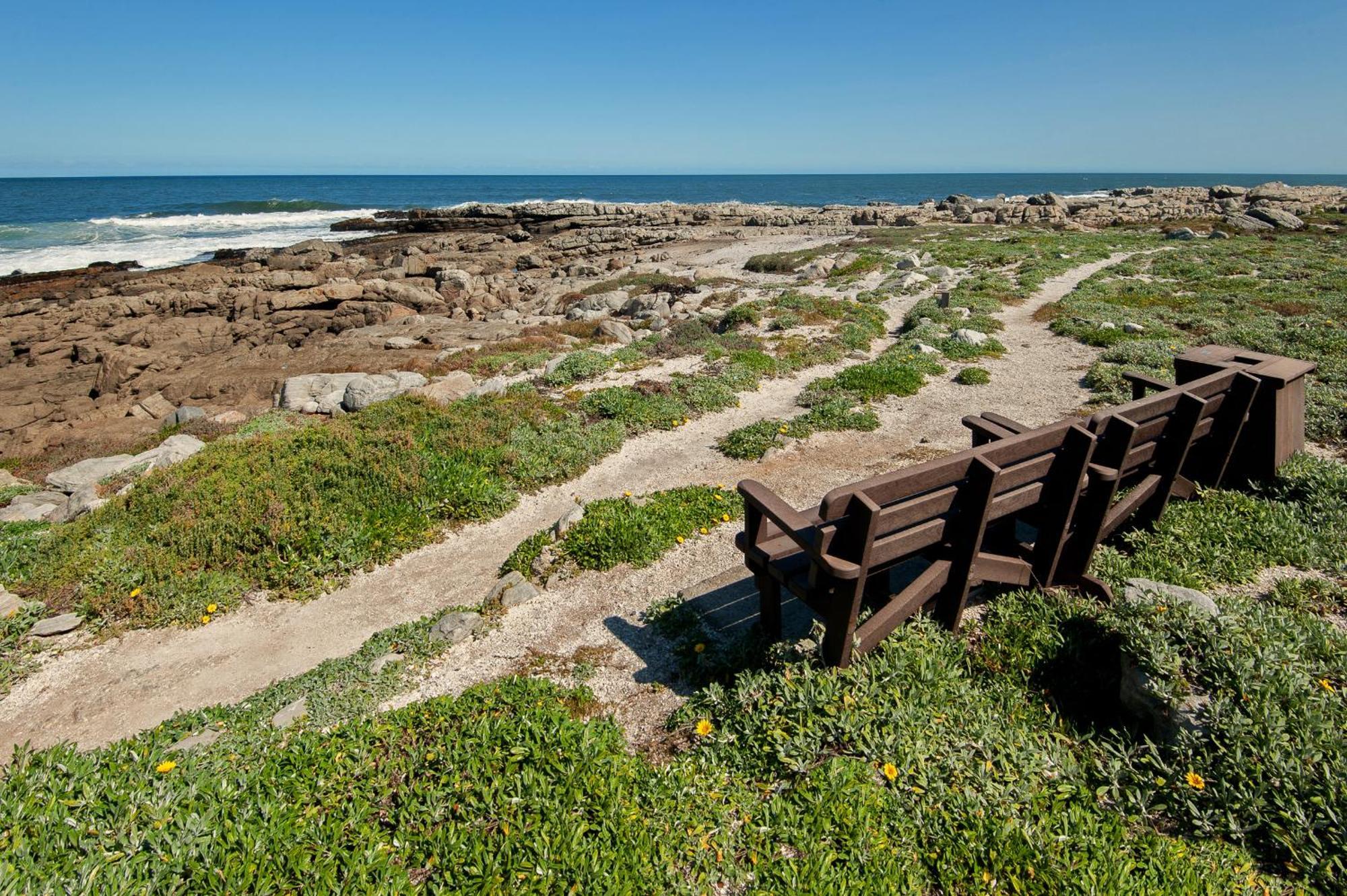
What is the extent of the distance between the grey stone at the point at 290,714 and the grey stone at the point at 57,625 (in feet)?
11.5

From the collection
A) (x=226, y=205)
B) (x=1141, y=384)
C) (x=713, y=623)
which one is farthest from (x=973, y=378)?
(x=226, y=205)

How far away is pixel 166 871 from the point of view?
11.7 feet

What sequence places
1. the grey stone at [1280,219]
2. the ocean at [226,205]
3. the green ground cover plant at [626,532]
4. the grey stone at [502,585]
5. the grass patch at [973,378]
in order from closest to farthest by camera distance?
the grey stone at [502,585] → the green ground cover plant at [626,532] → the grass patch at [973,378] → the grey stone at [1280,219] → the ocean at [226,205]

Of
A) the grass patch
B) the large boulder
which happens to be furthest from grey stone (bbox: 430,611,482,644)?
the grass patch

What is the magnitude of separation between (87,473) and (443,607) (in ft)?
31.9

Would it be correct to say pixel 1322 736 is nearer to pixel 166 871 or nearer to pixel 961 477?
pixel 961 477

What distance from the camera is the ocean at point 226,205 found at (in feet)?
166

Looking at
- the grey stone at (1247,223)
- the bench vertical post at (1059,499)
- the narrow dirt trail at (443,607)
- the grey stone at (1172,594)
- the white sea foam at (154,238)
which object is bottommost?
the white sea foam at (154,238)

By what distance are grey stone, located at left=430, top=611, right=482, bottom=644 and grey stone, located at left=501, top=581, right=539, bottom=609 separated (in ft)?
1.15

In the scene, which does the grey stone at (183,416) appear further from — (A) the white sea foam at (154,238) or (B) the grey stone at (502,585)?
(A) the white sea foam at (154,238)

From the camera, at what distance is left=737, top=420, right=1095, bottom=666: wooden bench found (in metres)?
4.39

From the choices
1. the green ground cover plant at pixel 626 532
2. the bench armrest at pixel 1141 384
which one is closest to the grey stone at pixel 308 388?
the green ground cover plant at pixel 626 532

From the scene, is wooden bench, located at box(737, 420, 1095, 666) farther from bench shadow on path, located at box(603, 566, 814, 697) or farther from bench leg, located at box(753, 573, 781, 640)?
bench shadow on path, located at box(603, 566, 814, 697)

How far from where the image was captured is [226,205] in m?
88.1
